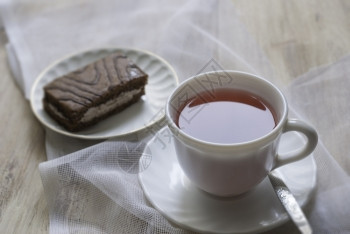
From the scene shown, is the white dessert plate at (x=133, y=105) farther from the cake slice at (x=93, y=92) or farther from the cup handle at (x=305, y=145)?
the cup handle at (x=305, y=145)

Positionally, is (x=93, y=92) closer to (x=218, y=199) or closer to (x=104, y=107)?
(x=104, y=107)

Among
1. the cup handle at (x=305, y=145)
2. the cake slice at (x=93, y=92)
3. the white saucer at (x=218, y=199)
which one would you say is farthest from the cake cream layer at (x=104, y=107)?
the cup handle at (x=305, y=145)

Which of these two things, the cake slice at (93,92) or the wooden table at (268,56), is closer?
the wooden table at (268,56)

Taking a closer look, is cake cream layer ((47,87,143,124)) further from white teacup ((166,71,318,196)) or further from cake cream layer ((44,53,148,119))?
white teacup ((166,71,318,196))

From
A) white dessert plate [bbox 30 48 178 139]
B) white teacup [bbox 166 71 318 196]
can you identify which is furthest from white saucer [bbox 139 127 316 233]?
white dessert plate [bbox 30 48 178 139]

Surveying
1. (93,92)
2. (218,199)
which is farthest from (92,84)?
(218,199)
